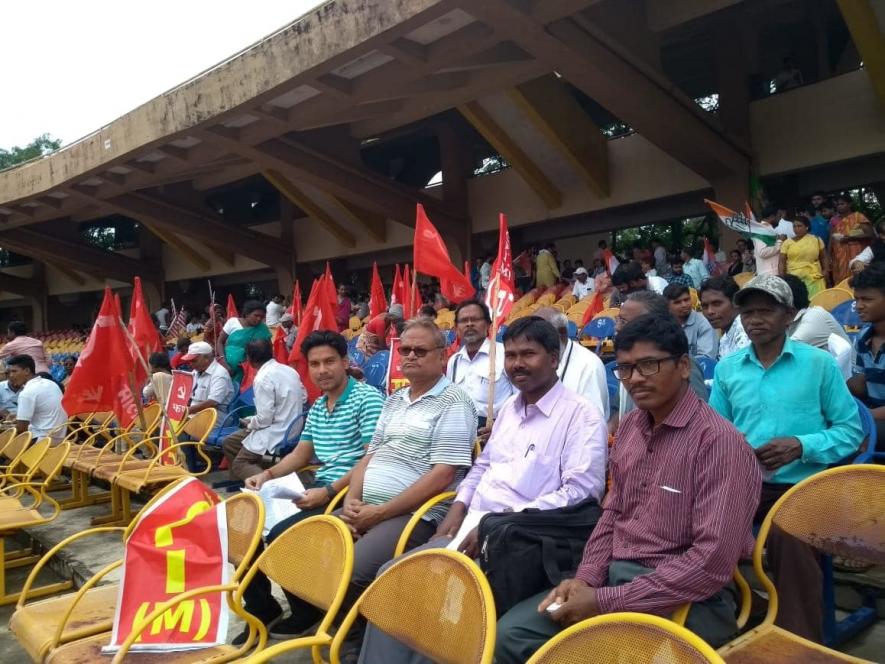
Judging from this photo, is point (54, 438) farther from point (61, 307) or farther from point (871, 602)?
point (61, 307)

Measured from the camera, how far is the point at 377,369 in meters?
6.50

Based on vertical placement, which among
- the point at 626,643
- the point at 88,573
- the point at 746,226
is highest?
the point at 746,226

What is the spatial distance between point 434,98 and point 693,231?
249 inches

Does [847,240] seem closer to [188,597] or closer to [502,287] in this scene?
[502,287]

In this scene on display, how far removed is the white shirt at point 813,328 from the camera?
146 inches

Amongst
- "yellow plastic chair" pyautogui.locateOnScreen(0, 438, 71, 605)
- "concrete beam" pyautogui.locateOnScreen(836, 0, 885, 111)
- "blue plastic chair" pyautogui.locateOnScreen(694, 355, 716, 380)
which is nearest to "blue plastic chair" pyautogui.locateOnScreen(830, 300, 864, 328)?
"blue plastic chair" pyautogui.locateOnScreen(694, 355, 716, 380)

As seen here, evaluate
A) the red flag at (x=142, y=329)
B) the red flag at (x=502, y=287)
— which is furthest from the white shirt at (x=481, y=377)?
the red flag at (x=142, y=329)

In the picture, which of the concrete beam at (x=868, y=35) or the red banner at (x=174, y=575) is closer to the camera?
the red banner at (x=174, y=575)

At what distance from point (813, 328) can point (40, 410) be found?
6.43 m

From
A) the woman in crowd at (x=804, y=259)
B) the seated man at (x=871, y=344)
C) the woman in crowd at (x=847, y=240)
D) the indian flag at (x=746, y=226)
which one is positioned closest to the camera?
the seated man at (x=871, y=344)

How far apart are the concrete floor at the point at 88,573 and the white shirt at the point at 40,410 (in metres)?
0.90

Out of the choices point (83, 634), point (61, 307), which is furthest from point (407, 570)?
point (61, 307)

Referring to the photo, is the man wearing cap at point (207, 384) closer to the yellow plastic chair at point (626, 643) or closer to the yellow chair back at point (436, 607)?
the yellow chair back at point (436, 607)

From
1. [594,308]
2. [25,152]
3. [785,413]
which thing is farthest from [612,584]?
[25,152]
